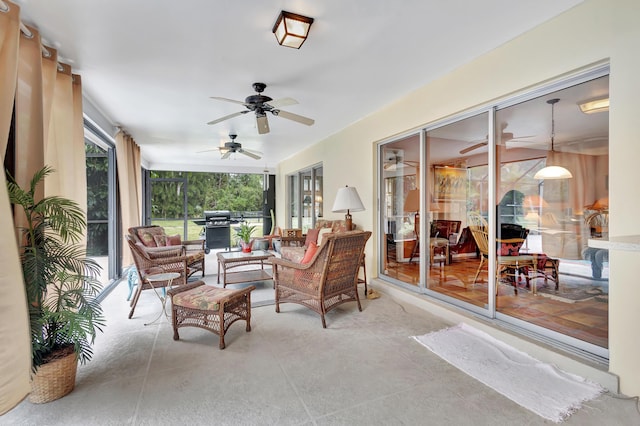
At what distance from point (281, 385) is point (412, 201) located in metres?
2.99

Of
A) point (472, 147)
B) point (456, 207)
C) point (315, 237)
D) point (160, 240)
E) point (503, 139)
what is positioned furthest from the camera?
point (315, 237)


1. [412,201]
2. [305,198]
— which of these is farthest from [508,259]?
[305,198]

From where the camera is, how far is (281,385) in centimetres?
201

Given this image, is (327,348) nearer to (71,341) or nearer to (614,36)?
(71,341)

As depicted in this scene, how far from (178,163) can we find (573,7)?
9.12 metres

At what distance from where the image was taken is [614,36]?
1.92 meters

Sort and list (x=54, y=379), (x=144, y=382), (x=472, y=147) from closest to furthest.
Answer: (x=54, y=379), (x=144, y=382), (x=472, y=147)

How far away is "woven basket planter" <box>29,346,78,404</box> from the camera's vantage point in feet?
5.86

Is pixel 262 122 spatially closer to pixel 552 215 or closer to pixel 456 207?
pixel 456 207

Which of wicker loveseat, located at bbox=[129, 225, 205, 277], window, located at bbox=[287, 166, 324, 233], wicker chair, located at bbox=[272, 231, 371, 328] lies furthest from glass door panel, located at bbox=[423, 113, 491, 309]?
wicker loveseat, located at bbox=[129, 225, 205, 277]

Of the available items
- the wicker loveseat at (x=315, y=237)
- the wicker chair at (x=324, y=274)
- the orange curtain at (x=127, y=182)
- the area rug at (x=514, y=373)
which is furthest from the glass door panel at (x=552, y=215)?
the orange curtain at (x=127, y=182)

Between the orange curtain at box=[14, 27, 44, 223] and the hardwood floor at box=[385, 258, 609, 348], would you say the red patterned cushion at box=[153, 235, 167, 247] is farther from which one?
the hardwood floor at box=[385, 258, 609, 348]

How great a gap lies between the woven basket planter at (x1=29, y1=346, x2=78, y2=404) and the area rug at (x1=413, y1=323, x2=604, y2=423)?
258cm

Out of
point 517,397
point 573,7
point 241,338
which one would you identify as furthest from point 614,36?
point 241,338
